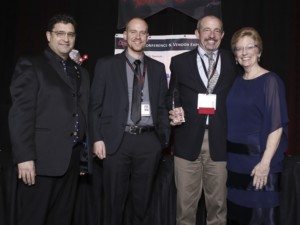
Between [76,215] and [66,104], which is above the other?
[66,104]

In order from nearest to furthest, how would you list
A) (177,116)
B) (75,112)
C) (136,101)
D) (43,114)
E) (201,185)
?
(43,114) < (75,112) < (177,116) < (136,101) < (201,185)

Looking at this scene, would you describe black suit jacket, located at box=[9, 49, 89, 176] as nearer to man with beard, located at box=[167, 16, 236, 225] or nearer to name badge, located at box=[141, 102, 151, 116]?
name badge, located at box=[141, 102, 151, 116]

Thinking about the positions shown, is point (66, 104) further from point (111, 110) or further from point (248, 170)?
point (248, 170)

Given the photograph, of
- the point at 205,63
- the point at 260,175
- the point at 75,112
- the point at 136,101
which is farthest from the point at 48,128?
the point at 260,175

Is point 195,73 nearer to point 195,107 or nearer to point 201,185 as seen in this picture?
point 195,107

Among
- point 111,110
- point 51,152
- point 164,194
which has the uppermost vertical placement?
point 111,110

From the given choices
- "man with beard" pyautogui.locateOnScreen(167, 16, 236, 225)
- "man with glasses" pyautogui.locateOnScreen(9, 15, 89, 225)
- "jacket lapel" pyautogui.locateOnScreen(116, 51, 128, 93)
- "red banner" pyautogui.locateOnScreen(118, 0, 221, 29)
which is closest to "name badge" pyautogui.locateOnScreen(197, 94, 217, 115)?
"man with beard" pyautogui.locateOnScreen(167, 16, 236, 225)

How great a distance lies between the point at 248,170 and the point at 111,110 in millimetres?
974

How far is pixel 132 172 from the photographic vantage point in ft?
8.17

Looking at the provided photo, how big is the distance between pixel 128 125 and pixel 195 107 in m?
0.48

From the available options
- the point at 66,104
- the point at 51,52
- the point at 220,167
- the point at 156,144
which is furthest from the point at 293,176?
the point at 51,52

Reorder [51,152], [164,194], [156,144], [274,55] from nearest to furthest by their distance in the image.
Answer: [51,152], [156,144], [164,194], [274,55]

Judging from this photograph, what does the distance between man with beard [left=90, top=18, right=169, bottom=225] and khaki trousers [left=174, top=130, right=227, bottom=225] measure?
23 centimetres

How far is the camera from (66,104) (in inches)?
84.1
